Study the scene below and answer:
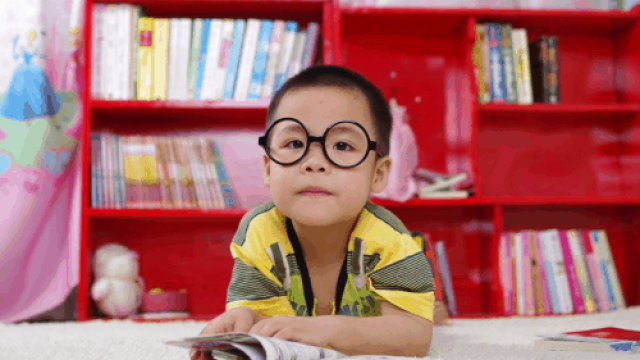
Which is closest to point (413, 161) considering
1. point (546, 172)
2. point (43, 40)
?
point (546, 172)

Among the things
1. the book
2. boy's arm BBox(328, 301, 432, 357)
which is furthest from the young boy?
the book

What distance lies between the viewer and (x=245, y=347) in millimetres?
667

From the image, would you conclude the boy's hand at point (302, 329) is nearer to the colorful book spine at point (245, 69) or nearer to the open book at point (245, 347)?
the open book at point (245, 347)

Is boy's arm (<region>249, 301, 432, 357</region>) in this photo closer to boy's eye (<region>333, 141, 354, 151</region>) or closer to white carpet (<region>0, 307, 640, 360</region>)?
white carpet (<region>0, 307, 640, 360</region>)

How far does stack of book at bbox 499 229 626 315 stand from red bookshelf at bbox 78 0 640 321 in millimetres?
138

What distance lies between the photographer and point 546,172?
243 centimetres

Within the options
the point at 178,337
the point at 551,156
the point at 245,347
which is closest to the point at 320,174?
the point at 245,347

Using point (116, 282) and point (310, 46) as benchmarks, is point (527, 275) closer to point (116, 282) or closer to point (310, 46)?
point (310, 46)

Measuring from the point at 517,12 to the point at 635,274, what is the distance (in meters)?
1.24

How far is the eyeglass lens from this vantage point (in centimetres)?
96

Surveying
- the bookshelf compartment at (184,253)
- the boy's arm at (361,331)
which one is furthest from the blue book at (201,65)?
the boy's arm at (361,331)

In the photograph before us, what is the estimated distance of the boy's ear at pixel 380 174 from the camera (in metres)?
1.07

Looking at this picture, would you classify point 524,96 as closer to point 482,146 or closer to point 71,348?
point 482,146

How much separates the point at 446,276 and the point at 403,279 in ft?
3.97
